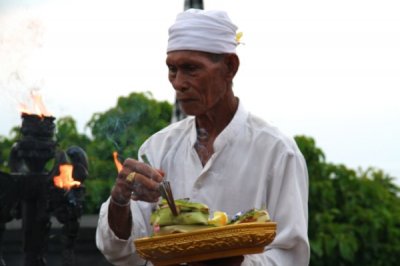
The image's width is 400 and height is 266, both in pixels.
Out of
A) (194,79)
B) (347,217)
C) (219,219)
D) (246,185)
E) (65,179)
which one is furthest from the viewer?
(347,217)

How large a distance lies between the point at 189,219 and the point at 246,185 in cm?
50

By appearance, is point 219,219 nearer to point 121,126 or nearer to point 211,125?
point 211,125

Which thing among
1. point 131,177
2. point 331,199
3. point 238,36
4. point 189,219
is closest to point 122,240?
point 131,177

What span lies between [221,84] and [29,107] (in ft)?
→ 13.6

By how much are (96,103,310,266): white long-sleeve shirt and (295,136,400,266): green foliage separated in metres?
7.70

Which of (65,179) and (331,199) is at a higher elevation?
(65,179)

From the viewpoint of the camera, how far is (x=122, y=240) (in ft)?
13.4

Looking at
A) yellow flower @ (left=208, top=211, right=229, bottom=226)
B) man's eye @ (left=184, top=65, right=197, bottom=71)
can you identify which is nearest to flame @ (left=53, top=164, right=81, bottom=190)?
man's eye @ (left=184, top=65, right=197, bottom=71)

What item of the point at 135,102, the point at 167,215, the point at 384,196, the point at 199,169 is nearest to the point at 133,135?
the point at 135,102

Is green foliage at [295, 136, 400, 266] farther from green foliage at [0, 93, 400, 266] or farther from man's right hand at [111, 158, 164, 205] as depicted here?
man's right hand at [111, 158, 164, 205]

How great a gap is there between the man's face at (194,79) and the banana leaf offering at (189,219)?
0.44m

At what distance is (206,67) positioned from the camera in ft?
13.4

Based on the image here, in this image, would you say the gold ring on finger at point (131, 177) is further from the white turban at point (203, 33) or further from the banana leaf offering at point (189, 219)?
the white turban at point (203, 33)

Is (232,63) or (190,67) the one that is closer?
(190,67)
